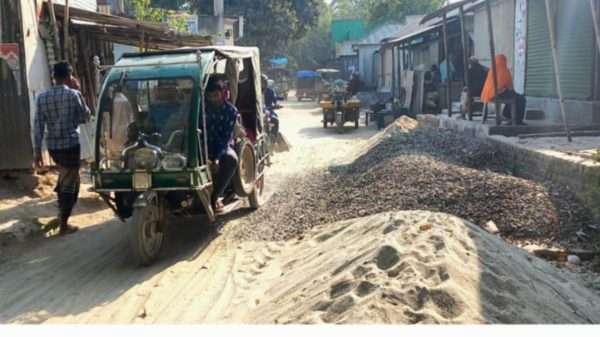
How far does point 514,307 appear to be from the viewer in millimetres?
3867

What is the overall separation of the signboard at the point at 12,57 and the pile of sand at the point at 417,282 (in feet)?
17.3

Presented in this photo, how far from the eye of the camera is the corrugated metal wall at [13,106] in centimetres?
870

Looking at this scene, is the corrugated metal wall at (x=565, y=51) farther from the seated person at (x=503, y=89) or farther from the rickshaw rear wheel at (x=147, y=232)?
the rickshaw rear wheel at (x=147, y=232)

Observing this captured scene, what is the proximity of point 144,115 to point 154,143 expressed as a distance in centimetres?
46

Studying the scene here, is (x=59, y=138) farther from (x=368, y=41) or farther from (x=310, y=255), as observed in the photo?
(x=368, y=41)

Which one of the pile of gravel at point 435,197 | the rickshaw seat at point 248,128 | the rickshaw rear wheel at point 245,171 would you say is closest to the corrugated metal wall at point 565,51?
the pile of gravel at point 435,197

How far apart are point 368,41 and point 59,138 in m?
35.7

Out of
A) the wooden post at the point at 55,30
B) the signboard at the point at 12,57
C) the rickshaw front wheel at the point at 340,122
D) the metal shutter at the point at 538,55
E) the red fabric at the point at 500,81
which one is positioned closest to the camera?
the signboard at the point at 12,57

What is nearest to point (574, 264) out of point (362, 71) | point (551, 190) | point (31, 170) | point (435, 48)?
point (551, 190)

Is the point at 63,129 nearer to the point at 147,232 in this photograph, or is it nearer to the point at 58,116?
the point at 58,116

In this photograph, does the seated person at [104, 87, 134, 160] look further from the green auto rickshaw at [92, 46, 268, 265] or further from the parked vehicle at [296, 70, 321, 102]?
the parked vehicle at [296, 70, 321, 102]

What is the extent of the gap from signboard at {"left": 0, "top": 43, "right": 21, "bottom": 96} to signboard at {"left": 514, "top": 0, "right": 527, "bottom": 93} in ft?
32.6

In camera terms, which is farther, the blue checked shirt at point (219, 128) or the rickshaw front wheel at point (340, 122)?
the rickshaw front wheel at point (340, 122)

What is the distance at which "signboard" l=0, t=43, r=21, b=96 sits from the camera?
8.67 meters
